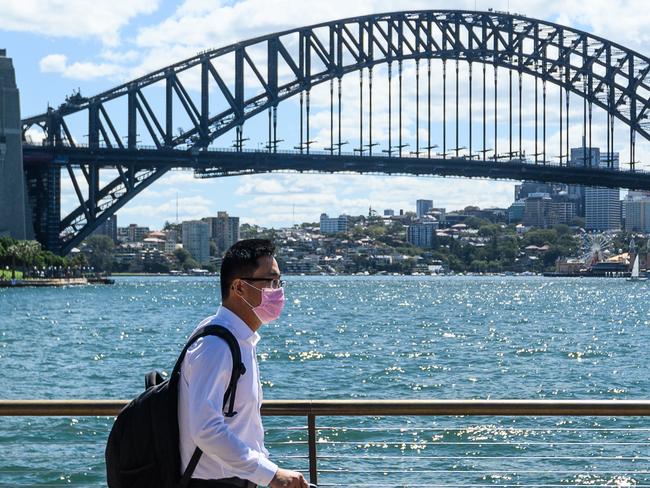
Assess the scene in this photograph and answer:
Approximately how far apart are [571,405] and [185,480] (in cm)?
185

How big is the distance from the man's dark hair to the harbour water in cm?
167

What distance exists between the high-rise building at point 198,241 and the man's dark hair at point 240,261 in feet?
598

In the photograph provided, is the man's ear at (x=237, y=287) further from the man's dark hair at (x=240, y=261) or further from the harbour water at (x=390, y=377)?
the harbour water at (x=390, y=377)

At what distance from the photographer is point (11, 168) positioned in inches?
3044

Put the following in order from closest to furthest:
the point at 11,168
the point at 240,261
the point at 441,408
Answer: the point at 240,261 < the point at 441,408 < the point at 11,168

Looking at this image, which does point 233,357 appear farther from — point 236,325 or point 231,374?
point 236,325

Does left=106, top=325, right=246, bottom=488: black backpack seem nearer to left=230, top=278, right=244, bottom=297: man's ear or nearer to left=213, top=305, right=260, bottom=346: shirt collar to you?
left=213, top=305, right=260, bottom=346: shirt collar

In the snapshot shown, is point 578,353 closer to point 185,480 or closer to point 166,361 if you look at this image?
point 166,361

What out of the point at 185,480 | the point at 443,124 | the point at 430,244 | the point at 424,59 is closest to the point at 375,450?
the point at 185,480

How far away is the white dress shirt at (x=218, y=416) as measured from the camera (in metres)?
3.69

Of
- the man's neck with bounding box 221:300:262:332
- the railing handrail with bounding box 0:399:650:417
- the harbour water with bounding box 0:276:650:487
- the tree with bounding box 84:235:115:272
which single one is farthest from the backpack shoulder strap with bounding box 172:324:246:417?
the tree with bounding box 84:235:115:272

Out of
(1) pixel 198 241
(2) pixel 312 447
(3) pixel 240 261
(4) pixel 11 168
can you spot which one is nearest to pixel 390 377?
(2) pixel 312 447

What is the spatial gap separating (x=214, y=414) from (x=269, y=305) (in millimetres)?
400

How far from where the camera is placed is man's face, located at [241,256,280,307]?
13.0 ft
